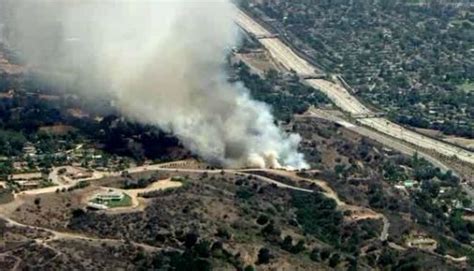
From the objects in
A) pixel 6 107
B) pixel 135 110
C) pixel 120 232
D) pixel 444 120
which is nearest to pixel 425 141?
pixel 444 120

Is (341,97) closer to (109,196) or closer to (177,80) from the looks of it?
(177,80)

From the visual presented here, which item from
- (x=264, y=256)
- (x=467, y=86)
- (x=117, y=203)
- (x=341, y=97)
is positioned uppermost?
(x=117, y=203)

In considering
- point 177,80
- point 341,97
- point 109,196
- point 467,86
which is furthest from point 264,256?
point 467,86

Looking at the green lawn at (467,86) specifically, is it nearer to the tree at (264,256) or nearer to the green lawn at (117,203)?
the green lawn at (117,203)

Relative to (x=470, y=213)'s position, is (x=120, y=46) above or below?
above

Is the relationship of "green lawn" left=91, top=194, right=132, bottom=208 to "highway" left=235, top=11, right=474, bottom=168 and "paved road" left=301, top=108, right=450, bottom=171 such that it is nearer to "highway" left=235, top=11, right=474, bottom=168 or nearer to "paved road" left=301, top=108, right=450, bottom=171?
"paved road" left=301, top=108, right=450, bottom=171

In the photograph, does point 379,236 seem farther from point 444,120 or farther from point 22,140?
point 444,120

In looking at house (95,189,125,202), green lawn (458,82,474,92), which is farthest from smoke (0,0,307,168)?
green lawn (458,82,474,92)
